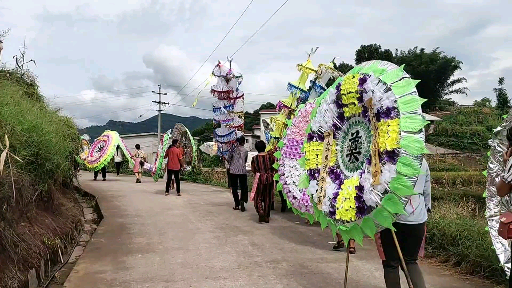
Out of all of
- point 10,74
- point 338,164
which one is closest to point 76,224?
point 10,74

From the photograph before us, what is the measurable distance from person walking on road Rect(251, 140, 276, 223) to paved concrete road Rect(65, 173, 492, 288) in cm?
29

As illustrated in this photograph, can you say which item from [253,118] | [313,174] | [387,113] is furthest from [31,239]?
[253,118]

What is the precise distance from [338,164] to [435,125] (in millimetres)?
36250

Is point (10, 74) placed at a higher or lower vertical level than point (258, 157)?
higher

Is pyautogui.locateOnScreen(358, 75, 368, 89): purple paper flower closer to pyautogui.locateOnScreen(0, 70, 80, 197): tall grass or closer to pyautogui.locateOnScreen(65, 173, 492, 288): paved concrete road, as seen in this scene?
pyautogui.locateOnScreen(65, 173, 492, 288): paved concrete road

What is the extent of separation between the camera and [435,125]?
37062 millimetres

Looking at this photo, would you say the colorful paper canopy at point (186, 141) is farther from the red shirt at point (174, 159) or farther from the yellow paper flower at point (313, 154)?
the yellow paper flower at point (313, 154)

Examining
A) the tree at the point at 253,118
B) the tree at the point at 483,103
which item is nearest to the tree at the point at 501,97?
the tree at the point at 483,103

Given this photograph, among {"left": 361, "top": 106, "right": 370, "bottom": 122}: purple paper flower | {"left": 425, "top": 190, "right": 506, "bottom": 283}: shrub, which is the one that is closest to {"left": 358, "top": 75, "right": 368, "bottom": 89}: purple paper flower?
{"left": 361, "top": 106, "right": 370, "bottom": 122}: purple paper flower

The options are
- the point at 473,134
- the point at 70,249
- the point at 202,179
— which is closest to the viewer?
the point at 70,249

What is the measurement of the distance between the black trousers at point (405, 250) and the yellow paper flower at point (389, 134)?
859 mm

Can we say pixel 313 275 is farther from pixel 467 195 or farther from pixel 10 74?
pixel 467 195

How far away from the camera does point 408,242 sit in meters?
3.71

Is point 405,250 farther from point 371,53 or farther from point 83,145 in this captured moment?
point 371,53
